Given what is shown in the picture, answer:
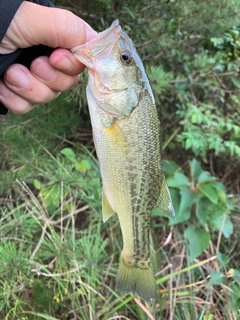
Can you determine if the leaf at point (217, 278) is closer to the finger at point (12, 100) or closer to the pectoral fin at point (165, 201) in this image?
the pectoral fin at point (165, 201)

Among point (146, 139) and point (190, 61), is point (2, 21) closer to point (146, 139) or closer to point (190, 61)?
point (146, 139)

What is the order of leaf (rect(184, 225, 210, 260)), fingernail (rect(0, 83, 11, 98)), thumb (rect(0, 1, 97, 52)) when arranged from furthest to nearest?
leaf (rect(184, 225, 210, 260)), fingernail (rect(0, 83, 11, 98)), thumb (rect(0, 1, 97, 52))

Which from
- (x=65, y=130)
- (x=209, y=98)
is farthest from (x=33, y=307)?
(x=209, y=98)

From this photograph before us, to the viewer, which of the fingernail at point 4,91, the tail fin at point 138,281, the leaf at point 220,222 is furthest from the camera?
the leaf at point 220,222

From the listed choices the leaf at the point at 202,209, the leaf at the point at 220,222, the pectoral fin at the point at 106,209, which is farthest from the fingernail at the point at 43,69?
the leaf at the point at 220,222

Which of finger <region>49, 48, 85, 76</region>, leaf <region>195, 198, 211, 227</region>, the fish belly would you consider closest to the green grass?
leaf <region>195, 198, 211, 227</region>

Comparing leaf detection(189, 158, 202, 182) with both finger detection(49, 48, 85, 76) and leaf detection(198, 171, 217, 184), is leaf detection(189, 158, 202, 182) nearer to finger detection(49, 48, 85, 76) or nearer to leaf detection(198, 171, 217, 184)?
leaf detection(198, 171, 217, 184)

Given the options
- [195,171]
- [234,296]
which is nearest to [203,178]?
[195,171]
